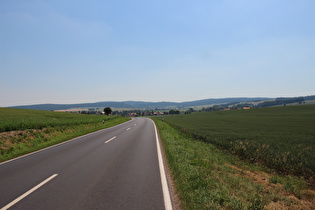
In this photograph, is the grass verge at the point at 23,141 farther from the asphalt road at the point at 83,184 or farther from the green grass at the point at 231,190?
the green grass at the point at 231,190

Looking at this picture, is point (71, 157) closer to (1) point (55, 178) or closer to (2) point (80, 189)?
(1) point (55, 178)

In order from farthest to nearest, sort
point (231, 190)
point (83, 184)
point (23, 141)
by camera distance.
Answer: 1. point (23, 141)
2. point (83, 184)
3. point (231, 190)

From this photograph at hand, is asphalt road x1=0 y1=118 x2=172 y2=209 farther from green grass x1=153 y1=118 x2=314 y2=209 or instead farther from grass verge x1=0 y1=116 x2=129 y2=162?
grass verge x1=0 y1=116 x2=129 y2=162

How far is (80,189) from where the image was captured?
15.5 feet

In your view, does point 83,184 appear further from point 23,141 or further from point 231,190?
point 23,141

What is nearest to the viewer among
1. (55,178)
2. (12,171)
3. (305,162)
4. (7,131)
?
(55,178)

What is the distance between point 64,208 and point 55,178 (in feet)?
7.04

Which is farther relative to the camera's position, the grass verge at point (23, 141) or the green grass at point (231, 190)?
the grass verge at point (23, 141)

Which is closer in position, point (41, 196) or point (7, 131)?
point (41, 196)

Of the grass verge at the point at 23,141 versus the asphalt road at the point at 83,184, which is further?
the grass verge at the point at 23,141

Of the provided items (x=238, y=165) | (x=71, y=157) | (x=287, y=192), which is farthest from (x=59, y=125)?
(x=287, y=192)

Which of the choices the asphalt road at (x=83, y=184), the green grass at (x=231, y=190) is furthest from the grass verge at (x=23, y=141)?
the green grass at (x=231, y=190)

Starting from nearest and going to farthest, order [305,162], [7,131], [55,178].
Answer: [55,178]
[305,162]
[7,131]

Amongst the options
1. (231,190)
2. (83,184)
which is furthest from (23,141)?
(231,190)
